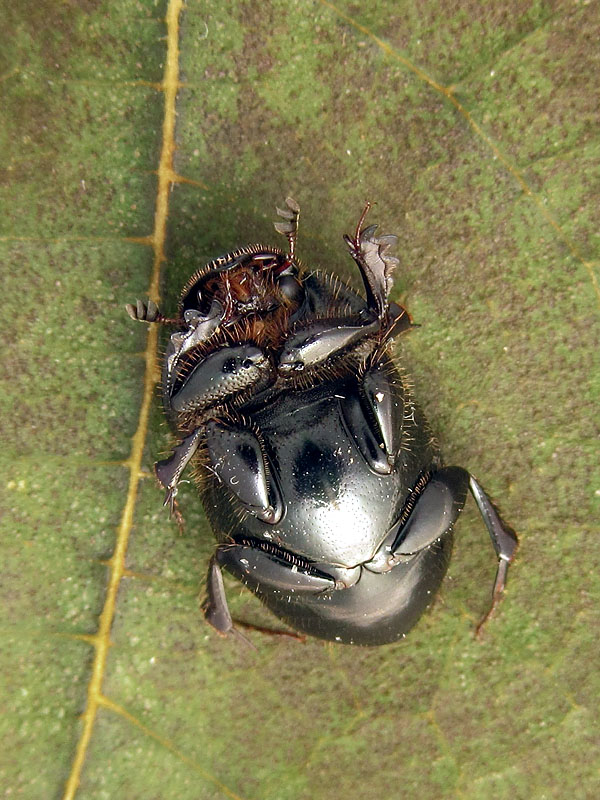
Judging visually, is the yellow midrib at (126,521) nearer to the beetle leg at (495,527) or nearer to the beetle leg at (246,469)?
the beetle leg at (246,469)

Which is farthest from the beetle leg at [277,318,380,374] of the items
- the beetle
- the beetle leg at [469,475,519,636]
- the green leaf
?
the beetle leg at [469,475,519,636]

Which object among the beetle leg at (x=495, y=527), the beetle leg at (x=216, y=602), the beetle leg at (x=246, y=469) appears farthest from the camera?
the beetle leg at (x=495, y=527)

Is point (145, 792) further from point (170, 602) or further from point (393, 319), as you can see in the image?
point (393, 319)

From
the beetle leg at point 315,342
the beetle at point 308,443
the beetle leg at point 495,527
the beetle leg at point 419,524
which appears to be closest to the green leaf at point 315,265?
the beetle leg at point 495,527

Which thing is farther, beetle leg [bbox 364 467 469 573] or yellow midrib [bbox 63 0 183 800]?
yellow midrib [bbox 63 0 183 800]

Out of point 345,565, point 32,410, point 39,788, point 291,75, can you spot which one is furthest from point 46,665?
point 291,75

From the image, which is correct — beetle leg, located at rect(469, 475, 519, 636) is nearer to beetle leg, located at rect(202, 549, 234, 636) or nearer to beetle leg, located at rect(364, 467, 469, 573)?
beetle leg, located at rect(364, 467, 469, 573)
